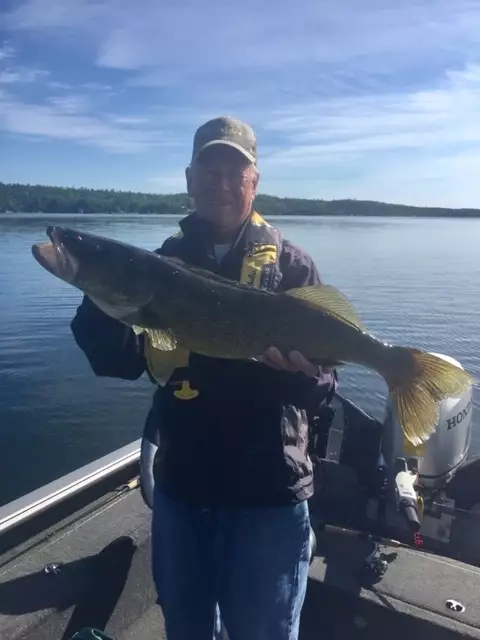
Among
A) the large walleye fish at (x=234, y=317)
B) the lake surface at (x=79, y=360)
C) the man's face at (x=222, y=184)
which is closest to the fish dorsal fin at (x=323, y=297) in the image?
the large walleye fish at (x=234, y=317)

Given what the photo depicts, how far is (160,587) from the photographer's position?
3188 mm

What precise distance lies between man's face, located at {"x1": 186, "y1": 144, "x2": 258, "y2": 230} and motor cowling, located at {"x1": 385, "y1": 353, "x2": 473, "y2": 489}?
9.69 feet

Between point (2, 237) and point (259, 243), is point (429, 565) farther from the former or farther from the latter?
point (2, 237)

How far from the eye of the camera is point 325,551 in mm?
4480

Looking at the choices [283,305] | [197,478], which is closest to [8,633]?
[197,478]

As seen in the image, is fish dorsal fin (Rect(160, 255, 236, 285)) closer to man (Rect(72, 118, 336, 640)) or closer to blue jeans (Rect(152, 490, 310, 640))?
man (Rect(72, 118, 336, 640))

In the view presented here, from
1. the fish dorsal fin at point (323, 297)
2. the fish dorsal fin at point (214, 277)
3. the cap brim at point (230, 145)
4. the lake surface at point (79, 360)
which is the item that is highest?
the cap brim at point (230, 145)

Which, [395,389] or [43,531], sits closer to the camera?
[395,389]

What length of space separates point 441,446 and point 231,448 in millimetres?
3373

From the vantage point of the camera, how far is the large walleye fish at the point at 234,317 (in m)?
3.05

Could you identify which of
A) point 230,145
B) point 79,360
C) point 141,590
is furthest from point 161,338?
point 79,360

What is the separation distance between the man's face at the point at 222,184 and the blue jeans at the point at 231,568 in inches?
55.5

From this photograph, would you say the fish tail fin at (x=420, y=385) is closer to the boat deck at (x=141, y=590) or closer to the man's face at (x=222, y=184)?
the man's face at (x=222, y=184)

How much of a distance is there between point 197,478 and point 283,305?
899mm
